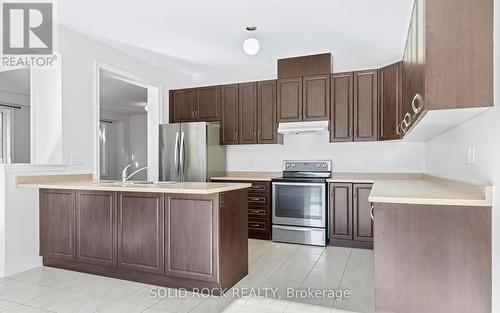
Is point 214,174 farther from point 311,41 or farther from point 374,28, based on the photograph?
point 374,28

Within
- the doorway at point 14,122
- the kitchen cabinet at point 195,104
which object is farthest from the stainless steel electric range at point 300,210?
the doorway at point 14,122

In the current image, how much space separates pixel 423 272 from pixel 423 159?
271cm

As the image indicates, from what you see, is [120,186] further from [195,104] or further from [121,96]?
[121,96]

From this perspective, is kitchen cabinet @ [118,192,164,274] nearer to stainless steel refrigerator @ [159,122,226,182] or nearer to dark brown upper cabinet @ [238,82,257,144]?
stainless steel refrigerator @ [159,122,226,182]

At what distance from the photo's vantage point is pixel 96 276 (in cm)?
299

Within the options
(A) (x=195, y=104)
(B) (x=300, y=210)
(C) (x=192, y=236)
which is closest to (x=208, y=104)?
(A) (x=195, y=104)

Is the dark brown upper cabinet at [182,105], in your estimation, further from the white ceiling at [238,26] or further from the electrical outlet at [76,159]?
the electrical outlet at [76,159]

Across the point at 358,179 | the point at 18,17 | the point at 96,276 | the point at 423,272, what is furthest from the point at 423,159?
the point at 18,17

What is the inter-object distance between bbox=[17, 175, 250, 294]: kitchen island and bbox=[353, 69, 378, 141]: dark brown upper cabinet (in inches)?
81.8

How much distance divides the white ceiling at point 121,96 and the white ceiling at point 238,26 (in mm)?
923

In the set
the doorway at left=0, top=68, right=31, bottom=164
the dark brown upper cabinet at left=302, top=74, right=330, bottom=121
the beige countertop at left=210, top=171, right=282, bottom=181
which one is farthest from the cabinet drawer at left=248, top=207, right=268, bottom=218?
the doorway at left=0, top=68, right=31, bottom=164

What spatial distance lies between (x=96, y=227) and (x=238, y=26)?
2.56m

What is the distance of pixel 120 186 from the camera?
113 inches

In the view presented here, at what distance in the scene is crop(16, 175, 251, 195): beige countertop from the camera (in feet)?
8.34
